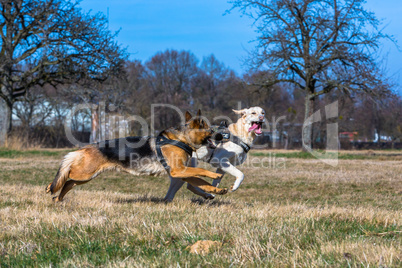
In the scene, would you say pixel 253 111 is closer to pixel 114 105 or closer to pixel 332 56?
pixel 332 56

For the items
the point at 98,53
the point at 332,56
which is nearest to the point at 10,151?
the point at 98,53

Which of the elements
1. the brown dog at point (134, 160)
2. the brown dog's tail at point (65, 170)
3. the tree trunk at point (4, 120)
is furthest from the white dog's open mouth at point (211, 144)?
the tree trunk at point (4, 120)

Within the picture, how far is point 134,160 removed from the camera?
18.3 feet

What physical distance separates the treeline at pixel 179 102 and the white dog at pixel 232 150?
847cm

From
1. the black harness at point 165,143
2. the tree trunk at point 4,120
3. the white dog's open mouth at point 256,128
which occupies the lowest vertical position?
the black harness at point 165,143

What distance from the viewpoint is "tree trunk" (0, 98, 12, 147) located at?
64.3ft

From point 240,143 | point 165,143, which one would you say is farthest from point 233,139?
point 165,143

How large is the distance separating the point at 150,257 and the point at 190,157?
119 inches

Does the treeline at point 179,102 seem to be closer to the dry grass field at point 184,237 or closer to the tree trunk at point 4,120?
the tree trunk at point 4,120

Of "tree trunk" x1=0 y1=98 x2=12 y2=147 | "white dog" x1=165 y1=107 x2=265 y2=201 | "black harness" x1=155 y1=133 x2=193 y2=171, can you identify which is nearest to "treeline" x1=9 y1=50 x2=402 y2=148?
"tree trunk" x1=0 y1=98 x2=12 y2=147

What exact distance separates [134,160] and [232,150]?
1805 mm

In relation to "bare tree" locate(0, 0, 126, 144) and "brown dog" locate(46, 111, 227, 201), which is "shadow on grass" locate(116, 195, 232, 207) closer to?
"brown dog" locate(46, 111, 227, 201)

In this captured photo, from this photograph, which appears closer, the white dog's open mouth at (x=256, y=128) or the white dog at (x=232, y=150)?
the white dog at (x=232, y=150)

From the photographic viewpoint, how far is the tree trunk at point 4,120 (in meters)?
19.6
